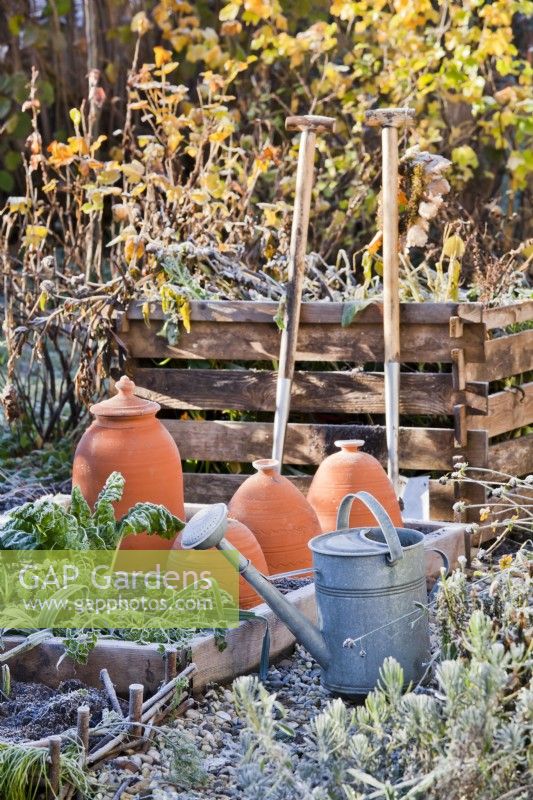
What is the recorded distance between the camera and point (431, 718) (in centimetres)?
194

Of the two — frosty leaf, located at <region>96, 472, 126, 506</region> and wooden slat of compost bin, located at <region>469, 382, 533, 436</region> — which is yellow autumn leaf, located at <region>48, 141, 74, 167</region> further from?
frosty leaf, located at <region>96, 472, 126, 506</region>

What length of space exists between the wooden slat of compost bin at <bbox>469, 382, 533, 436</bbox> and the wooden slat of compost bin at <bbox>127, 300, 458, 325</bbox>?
338 mm

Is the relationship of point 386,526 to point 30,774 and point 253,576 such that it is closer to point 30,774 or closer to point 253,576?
point 253,576

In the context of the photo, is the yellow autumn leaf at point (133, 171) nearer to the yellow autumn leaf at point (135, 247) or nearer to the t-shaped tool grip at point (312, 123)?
the yellow autumn leaf at point (135, 247)

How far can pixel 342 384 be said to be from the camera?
161 inches

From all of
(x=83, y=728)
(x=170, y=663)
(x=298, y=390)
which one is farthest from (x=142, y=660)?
(x=298, y=390)

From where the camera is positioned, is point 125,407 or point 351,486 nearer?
point 125,407

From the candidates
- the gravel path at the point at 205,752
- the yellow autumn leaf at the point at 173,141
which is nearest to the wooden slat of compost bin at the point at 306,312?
the yellow autumn leaf at the point at 173,141

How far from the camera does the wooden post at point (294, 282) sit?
400 centimetres

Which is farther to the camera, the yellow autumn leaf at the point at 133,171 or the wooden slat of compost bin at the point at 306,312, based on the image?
the yellow autumn leaf at the point at 133,171

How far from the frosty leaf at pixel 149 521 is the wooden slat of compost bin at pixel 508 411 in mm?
1422

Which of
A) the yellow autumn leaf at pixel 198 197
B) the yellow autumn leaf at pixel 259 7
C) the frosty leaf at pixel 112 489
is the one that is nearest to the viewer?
the frosty leaf at pixel 112 489

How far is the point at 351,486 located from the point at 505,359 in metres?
1.01

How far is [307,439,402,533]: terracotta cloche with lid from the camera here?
3.30 m
